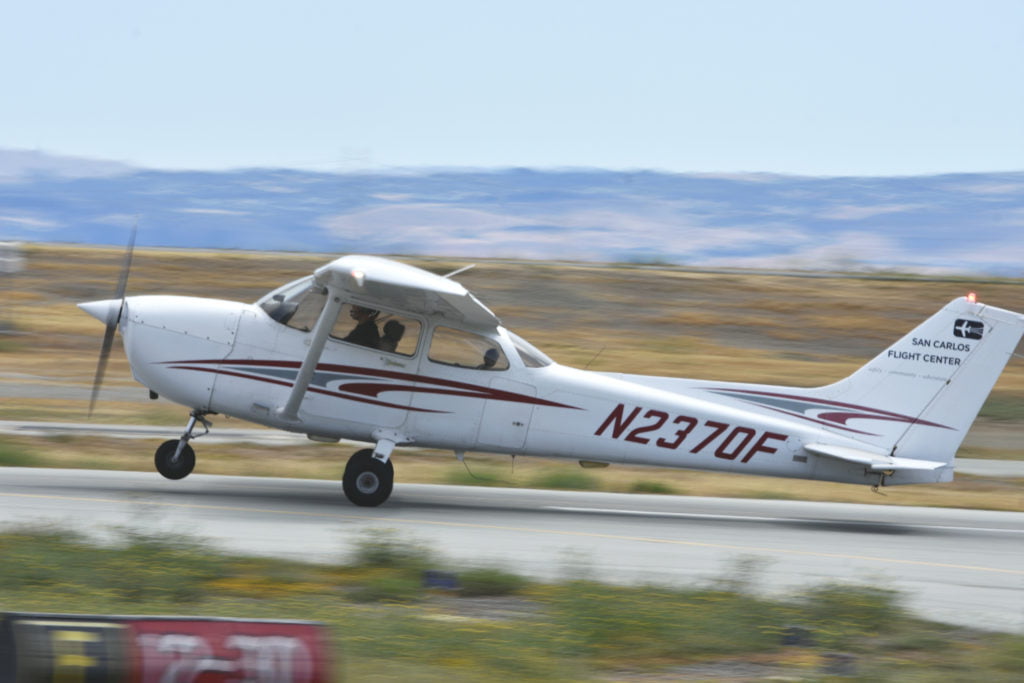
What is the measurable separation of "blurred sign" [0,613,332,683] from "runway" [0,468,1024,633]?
15.0 feet

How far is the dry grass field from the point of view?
17.0 m

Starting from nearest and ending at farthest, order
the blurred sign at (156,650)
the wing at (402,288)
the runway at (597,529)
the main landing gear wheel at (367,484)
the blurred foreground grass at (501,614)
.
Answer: the blurred sign at (156,650)
the blurred foreground grass at (501,614)
the runway at (597,529)
the wing at (402,288)
the main landing gear wheel at (367,484)

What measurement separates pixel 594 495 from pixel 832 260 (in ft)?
133

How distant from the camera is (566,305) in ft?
127

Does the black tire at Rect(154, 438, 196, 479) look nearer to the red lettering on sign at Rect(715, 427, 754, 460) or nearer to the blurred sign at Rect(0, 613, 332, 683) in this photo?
the red lettering on sign at Rect(715, 427, 754, 460)

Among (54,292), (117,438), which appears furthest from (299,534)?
(54,292)

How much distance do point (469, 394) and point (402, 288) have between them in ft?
5.03

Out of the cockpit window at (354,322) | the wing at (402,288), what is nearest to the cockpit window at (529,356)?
the wing at (402,288)

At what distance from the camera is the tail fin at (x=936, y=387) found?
12.9 m

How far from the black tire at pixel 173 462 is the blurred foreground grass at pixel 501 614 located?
299 cm

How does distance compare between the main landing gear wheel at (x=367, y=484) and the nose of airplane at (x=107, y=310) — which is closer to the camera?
the main landing gear wheel at (x=367, y=484)

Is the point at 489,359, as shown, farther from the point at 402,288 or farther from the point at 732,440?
the point at 732,440

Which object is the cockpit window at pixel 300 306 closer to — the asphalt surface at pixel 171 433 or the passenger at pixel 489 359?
the passenger at pixel 489 359

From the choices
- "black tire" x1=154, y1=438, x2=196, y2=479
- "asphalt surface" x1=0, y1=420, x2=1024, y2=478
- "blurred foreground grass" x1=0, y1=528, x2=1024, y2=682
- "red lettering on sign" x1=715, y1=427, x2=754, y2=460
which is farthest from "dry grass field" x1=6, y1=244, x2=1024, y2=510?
"blurred foreground grass" x1=0, y1=528, x2=1024, y2=682
